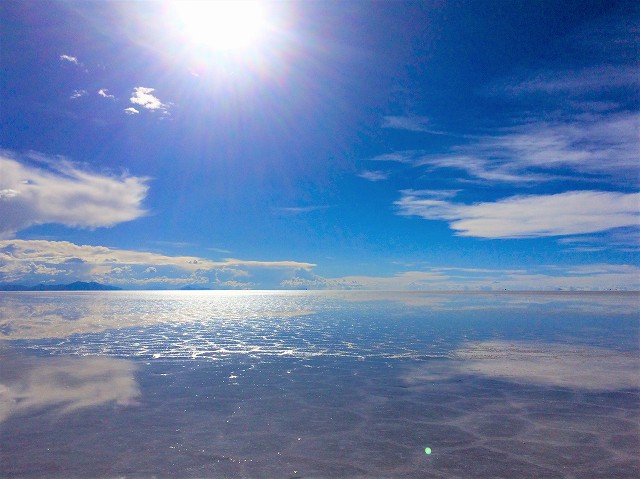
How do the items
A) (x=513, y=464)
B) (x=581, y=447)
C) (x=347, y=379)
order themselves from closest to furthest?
(x=513, y=464) < (x=581, y=447) < (x=347, y=379)

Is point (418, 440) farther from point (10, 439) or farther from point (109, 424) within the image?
point (10, 439)

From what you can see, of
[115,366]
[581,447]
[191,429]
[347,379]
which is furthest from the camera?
[115,366]

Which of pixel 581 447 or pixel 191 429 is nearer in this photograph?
pixel 581 447

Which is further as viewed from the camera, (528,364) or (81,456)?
(528,364)

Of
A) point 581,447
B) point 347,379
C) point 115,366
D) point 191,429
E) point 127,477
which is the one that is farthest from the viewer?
point 115,366

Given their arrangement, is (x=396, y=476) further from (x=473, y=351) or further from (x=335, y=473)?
(x=473, y=351)

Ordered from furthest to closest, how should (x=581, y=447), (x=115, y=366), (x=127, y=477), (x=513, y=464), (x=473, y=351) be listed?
(x=473, y=351) → (x=115, y=366) → (x=581, y=447) → (x=513, y=464) → (x=127, y=477)

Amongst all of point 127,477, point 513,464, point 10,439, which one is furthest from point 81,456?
point 513,464

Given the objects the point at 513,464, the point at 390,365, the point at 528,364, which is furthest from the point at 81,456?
the point at 528,364
